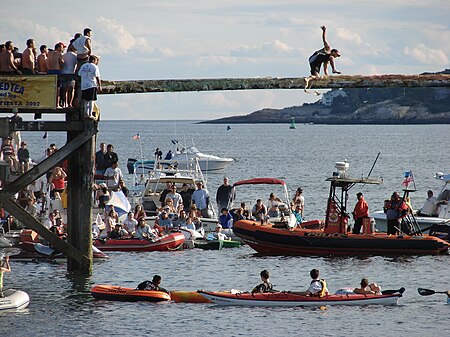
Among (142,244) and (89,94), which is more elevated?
(89,94)

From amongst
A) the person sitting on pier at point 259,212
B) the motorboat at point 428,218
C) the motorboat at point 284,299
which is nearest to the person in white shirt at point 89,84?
the motorboat at point 284,299

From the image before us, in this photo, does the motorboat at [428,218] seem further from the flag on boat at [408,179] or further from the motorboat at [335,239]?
the motorboat at [335,239]

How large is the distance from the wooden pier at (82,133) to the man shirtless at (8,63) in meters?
0.25

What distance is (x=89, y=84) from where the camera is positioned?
982 inches

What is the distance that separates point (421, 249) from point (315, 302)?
28.1ft

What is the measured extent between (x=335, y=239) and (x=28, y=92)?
454 inches

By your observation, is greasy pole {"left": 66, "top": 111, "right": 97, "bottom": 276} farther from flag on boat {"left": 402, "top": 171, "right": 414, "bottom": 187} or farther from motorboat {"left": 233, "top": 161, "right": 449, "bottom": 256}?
flag on boat {"left": 402, "top": 171, "right": 414, "bottom": 187}

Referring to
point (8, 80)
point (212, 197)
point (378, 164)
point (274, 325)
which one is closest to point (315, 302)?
point (274, 325)

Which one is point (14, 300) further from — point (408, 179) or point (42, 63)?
point (408, 179)

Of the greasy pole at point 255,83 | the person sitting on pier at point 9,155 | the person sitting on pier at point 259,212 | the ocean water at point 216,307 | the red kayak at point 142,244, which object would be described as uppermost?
the greasy pole at point 255,83

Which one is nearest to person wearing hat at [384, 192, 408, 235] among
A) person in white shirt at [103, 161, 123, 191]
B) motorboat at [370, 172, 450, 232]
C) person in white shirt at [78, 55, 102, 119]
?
Answer: motorboat at [370, 172, 450, 232]

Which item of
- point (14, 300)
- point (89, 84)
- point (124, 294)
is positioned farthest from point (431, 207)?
point (14, 300)

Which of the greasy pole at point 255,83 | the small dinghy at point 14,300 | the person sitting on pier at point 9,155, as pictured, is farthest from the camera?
the person sitting on pier at point 9,155

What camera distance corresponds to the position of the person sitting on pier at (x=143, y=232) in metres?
33.2
